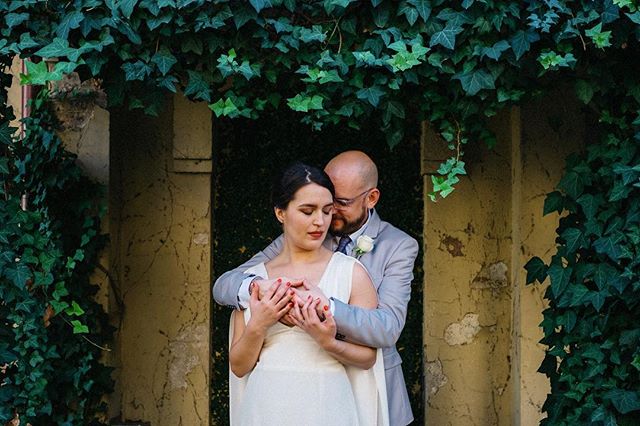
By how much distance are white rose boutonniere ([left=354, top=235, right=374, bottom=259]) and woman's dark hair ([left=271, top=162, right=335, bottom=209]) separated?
35 cm

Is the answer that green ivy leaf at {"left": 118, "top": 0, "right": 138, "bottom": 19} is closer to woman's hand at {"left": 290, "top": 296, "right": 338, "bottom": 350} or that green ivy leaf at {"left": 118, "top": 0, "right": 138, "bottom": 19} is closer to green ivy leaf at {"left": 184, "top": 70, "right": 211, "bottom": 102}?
green ivy leaf at {"left": 184, "top": 70, "right": 211, "bottom": 102}

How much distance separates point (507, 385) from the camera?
20.3ft

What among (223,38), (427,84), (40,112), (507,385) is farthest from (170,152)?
(507,385)

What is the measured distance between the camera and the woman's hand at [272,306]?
427cm

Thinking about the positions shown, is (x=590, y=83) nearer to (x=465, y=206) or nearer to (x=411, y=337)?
(x=465, y=206)

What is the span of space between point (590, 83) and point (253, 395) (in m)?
2.04

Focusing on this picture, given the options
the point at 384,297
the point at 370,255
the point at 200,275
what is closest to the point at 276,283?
the point at 384,297

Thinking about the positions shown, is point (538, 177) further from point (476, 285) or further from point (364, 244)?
point (364, 244)

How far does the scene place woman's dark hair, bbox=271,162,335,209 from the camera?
174 inches

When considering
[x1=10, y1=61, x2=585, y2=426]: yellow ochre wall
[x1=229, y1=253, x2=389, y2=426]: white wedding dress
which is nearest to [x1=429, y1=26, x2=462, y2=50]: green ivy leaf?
[x1=229, y1=253, x2=389, y2=426]: white wedding dress

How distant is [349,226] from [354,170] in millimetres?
253

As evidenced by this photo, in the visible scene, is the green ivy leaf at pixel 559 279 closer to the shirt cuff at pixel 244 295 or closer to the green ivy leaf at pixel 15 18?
the shirt cuff at pixel 244 295

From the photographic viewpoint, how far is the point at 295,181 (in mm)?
4438

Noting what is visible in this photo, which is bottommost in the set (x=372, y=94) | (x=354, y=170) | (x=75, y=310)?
(x=75, y=310)
